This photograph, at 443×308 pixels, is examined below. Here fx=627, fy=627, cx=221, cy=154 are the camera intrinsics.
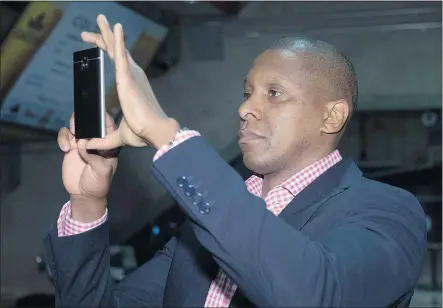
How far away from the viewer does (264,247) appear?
2.00ft

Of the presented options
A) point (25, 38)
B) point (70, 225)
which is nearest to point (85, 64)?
point (70, 225)

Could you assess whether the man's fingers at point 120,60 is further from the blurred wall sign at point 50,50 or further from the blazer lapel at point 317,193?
the blurred wall sign at point 50,50

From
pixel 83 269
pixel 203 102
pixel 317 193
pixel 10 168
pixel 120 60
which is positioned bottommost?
pixel 10 168

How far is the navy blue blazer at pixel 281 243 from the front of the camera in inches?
24.0

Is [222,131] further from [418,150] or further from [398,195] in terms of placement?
[398,195]

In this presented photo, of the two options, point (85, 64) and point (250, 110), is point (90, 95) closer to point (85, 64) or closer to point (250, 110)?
point (85, 64)

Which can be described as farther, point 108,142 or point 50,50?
point 50,50

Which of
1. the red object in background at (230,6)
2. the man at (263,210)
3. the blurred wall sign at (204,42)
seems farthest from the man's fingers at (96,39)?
the blurred wall sign at (204,42)

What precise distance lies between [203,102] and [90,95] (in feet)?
7.66

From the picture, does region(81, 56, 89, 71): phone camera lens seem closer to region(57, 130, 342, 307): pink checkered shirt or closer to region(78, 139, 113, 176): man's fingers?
region(78, 139, 113, 176): man's fingers

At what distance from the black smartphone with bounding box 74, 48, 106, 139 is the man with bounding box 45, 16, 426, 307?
0.02 m

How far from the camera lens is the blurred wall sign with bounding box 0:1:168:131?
2303mm

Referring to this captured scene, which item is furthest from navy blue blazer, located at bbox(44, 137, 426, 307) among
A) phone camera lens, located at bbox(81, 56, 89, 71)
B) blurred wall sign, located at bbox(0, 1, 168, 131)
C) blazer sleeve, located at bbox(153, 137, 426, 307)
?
blurred wall sign, located at bbox(0, 1, 168, 131)

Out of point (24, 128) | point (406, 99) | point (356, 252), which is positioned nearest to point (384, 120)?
point (406, 99)
